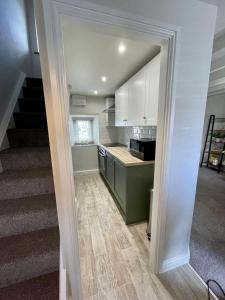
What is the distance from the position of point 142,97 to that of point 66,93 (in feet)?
4.61

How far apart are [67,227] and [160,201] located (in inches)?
30.1

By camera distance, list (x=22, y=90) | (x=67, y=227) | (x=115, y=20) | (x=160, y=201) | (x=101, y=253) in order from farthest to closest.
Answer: (x=22, y=90), (x=101, y=253), (x=160, y=201), (x=67, y=227), (x=115, y=20)

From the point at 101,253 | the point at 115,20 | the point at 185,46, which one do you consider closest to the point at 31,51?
the point at 115,20

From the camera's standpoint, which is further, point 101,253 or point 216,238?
point 216,238

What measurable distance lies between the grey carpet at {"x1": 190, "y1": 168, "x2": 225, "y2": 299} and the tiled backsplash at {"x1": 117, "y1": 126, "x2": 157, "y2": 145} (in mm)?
1470

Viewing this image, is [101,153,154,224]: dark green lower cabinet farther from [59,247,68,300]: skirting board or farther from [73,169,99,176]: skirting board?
[73,169,99,176]: skirting board

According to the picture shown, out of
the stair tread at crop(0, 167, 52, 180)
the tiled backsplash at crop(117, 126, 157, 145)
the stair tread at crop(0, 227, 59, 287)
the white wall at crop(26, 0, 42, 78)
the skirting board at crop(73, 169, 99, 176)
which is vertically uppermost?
the white wall at crop(26, 0, 42, 78)

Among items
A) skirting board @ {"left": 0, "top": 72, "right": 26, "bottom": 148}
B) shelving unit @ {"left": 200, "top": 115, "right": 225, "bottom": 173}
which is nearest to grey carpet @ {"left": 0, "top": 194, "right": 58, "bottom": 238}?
skirting board @ {"left": 0, "top": 72, "right": 26, "bottom": 148}

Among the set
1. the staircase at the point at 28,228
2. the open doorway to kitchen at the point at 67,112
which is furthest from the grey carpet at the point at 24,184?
the open doorway to kitchen at the point at 67,112

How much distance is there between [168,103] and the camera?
991mm

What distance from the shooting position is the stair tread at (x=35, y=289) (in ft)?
3.06

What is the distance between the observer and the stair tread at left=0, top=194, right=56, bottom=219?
121cm

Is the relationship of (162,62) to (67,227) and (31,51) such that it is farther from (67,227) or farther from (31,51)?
(31,51)

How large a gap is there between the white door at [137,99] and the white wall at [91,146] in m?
1.66
